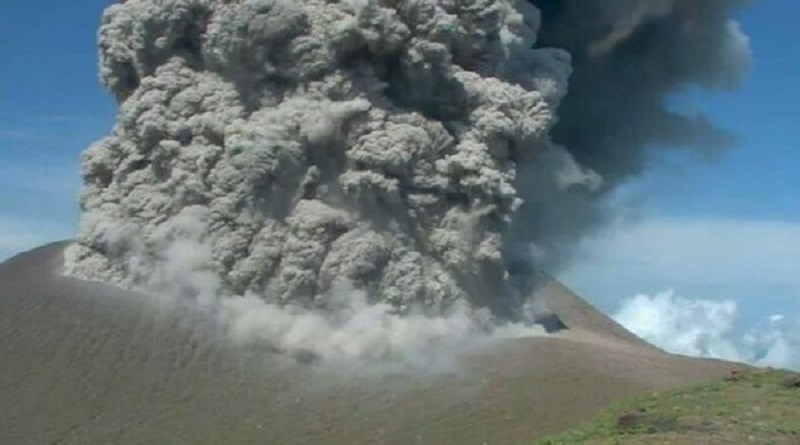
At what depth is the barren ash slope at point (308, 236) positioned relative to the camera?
4084cm

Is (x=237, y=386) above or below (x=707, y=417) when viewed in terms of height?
above

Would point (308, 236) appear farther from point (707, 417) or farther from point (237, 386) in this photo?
point (707, 417)

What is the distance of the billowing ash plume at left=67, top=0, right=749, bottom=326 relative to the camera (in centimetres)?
4612

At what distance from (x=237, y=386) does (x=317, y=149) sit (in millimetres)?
9450

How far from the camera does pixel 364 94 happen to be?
47719 millimetres

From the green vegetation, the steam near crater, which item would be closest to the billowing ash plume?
the steam near crater

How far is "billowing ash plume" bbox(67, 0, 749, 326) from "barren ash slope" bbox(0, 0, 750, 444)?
0.08 meters

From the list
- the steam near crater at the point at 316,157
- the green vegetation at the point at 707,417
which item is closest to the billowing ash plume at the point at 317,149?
the steam near crater at the point at 316,157

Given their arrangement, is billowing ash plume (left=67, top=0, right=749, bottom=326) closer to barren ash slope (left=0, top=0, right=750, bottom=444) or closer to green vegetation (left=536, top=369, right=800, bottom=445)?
barren ash slope (left=0, top=0, right=750, bottom=444)

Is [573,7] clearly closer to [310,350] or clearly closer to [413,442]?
[310,350]

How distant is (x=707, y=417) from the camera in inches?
1152

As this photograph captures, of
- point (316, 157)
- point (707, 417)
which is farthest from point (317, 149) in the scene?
point (707, 417)

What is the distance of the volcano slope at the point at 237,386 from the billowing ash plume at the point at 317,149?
3.10m

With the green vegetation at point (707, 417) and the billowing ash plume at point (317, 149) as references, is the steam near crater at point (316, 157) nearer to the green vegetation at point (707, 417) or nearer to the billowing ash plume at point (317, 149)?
the billowing ash plume at point (317, 149)
